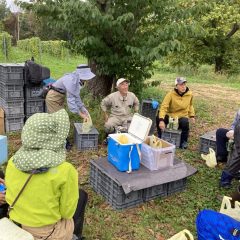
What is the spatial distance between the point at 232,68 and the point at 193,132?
1866cm

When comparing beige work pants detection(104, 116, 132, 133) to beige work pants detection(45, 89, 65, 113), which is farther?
beige work pants detection(104, 116, 132, 133)

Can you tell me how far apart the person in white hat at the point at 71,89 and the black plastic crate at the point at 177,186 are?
1980mm

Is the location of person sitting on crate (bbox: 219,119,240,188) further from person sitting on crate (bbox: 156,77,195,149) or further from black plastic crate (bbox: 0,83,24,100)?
black plastic crate (bbox: 0,83,24,100)

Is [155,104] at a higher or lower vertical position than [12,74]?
lower

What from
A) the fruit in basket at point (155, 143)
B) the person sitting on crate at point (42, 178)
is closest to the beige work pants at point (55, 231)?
the person sitting on crate at point (42, 178)

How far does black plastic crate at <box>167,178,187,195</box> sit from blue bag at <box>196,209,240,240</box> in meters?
1.21

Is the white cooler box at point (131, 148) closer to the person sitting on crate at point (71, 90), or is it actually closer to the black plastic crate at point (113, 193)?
the black plastic crate at point (113, 193)

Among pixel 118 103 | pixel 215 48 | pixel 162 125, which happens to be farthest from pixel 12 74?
pixel 215 48

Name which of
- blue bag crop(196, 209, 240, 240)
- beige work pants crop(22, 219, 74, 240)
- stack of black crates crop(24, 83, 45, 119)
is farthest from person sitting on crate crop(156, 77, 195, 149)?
beige work pants crop(22, 219, 74, 240)

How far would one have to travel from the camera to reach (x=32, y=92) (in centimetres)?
670

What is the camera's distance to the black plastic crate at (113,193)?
4.14 m

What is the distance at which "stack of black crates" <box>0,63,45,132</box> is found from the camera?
6.34 meters

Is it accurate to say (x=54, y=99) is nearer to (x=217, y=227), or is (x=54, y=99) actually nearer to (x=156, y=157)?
(x=156, y=157)

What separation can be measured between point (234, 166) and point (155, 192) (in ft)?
3.77
